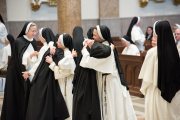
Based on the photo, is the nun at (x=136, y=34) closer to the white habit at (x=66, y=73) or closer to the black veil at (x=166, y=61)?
the white habit at (x=66, y=73)

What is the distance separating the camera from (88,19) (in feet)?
41.7

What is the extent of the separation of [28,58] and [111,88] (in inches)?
84.2

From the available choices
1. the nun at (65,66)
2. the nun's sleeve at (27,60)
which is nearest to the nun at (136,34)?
the nun's sleeve at (27,60)

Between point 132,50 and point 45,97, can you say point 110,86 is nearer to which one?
point 45,97

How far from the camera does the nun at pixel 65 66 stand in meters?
4.16

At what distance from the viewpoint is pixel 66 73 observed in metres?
4.23

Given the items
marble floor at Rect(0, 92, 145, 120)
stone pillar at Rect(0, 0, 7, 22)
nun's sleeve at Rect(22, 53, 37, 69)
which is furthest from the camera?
stone pillar at Rect(0, 0, 7, 22)

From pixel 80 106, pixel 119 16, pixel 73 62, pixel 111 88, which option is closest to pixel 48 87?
pixel 73 62

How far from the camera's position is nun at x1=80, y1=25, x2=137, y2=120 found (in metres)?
3.58

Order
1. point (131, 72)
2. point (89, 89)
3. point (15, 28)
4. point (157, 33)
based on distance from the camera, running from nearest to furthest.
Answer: point (157, 33) < point (89, 89) < point (131, 72) < point (15, 28)

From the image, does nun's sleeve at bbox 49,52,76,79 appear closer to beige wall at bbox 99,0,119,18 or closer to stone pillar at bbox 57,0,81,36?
stone pillar at bbox 57,0,81,36

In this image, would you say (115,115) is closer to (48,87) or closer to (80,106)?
(80,106)

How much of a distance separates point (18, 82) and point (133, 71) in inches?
140

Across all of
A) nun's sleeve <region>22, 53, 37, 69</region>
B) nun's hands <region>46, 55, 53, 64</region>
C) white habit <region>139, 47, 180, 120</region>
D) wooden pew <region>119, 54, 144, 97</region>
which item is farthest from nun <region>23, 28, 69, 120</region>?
wooden pew <region>119, 54, 144, 97</region>
